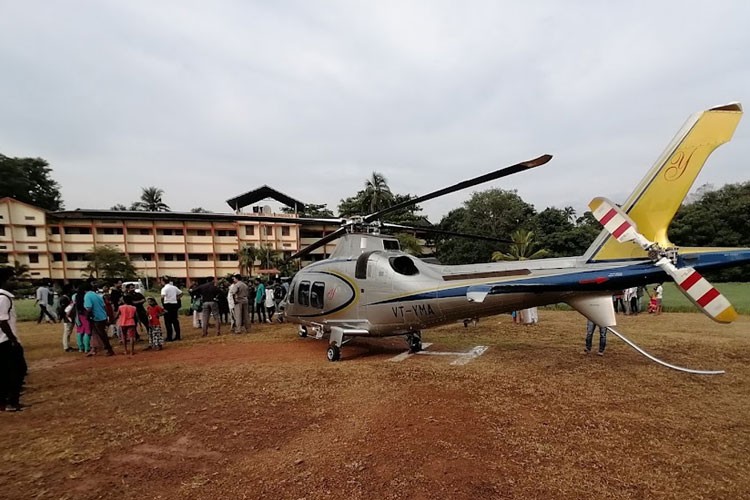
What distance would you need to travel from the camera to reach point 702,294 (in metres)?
5.02

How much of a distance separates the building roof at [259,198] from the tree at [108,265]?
15685 millimetres

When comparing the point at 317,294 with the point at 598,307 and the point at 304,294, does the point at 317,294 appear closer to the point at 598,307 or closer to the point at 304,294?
the point at 304,294

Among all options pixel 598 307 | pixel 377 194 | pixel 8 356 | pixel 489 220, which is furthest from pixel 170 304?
pixel 489 220

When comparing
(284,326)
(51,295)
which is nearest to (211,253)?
(51,295)

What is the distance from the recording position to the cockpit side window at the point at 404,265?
8391 millimetres

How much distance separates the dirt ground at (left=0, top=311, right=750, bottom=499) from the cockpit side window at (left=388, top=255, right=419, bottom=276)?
2.11 meters

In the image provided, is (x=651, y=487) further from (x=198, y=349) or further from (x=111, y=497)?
(x=198, y=349)

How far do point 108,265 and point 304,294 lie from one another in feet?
149

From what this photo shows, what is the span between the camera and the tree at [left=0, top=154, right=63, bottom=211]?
2245 inches

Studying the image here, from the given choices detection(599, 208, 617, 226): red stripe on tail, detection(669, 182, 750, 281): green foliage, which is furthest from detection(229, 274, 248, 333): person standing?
detection(669, 182, 750, 281): green foliage

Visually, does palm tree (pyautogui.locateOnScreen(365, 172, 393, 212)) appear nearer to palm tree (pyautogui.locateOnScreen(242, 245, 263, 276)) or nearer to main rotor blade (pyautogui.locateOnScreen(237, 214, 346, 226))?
palm tree (pyautogui.locateOnScreen(242, 245, 263, 276))

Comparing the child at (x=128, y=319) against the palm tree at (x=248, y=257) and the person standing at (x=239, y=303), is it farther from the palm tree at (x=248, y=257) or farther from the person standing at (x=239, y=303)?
the palm tree at (x=248, y=257)

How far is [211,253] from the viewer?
5194 cm

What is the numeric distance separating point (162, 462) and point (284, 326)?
11.0 metres
